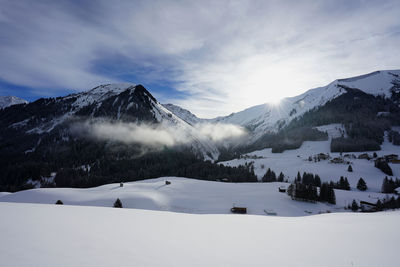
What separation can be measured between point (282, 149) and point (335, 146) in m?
42.0

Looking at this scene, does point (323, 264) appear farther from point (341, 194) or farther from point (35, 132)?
point (35, 132)

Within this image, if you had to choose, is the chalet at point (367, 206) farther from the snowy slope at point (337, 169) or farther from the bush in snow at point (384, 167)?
the bush in snow at point (384, 167)

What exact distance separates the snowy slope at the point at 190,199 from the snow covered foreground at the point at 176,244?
3426cm

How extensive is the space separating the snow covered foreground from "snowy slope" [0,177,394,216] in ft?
112

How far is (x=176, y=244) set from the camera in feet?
14.0

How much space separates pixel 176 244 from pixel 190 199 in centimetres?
4230

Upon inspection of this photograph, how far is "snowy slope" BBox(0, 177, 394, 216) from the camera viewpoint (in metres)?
37.9

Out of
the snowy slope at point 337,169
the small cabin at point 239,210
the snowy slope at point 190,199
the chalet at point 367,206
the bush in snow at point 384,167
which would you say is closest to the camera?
the small cabin at point 239,210

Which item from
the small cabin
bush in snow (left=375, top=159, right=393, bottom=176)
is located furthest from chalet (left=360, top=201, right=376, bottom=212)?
bush in snow (left=375, top=159, right=393, bottom=176)

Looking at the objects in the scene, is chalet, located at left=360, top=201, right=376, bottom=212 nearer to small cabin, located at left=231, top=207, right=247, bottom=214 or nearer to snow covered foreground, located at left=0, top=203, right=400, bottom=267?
small cabin, located at left=231, top=207, right=247, bottom=214

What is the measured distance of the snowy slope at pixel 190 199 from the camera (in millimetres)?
37938

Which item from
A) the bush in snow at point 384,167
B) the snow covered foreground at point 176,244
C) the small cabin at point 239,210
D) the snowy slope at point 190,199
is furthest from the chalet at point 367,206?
the bush in snow at point 384,167

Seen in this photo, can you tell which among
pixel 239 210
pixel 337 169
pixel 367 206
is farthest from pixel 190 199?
pixel 337 169

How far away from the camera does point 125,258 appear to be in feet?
11.2
